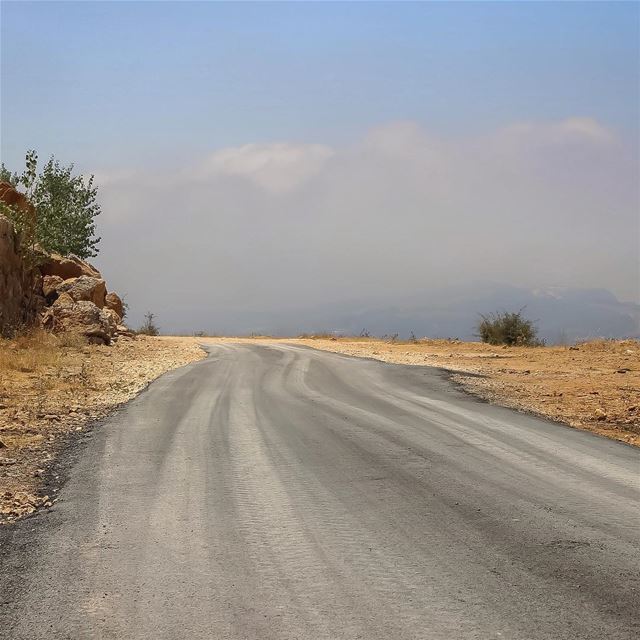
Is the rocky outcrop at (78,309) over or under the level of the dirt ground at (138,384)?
over

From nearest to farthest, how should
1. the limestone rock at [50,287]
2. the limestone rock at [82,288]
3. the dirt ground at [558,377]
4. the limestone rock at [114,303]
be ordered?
the dirt ground at [558,377] < the limestone rock at [50,287] < the limestone rock at [82,288] < the limestone rock at [114,303]

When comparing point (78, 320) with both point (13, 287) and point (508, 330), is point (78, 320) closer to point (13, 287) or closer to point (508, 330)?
point (13, 287)

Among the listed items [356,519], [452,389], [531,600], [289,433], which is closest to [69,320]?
[452,389]

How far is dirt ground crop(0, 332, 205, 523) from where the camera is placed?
6696mm

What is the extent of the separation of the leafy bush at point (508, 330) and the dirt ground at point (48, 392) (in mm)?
15852

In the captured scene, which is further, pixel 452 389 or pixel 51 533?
pixel 452 389

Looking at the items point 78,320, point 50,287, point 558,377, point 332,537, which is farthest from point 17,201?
point 332,537

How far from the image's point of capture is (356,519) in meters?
5.35

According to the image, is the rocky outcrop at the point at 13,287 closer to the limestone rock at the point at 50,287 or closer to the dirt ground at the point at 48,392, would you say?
the dirt ground at the point at 48,392

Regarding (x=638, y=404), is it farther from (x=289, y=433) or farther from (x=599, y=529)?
(x=599, y=529)

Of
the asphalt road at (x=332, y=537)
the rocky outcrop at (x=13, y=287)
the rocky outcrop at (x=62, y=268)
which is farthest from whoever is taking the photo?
the rocky outcrop at (x=62, y=268)

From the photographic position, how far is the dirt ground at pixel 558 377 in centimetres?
1122

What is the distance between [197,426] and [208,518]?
4009mm

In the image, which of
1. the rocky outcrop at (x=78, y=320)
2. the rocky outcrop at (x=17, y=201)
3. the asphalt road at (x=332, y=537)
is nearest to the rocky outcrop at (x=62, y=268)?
the rocky outcrop at (x=17, y=201)
